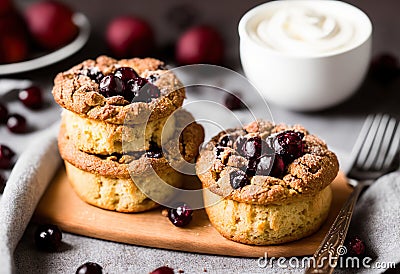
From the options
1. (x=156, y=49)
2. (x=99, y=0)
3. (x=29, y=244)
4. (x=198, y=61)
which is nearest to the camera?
(x=29, y=244)

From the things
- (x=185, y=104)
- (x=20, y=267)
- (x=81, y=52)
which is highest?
(x=185, y=104)

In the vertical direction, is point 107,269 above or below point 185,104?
below

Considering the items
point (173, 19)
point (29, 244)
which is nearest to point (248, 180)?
point (29, 244)

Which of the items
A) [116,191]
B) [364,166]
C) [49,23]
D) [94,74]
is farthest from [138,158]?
Result: [49,23]

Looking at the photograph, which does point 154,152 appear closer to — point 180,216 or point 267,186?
point 180,216

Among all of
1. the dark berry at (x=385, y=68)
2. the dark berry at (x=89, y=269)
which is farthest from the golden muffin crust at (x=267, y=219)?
the dark berry at (x=385, y=68)

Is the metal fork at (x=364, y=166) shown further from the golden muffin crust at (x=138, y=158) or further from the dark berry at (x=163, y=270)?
the golden muffin crust at (x=138, y=158)

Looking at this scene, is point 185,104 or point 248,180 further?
point 185,104

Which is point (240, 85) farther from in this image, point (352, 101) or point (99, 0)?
point (99, 0)
